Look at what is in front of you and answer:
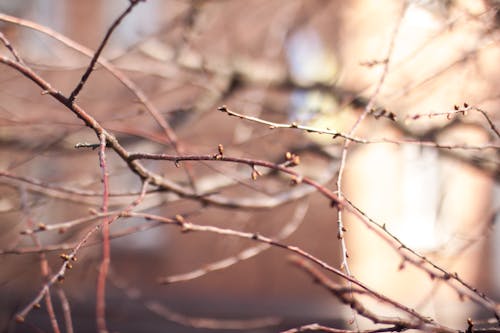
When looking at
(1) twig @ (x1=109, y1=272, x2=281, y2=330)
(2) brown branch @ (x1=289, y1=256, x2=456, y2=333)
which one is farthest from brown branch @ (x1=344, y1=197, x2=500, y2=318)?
(1) twig @ (x1=109, y1=272, x2=281, y2=330)

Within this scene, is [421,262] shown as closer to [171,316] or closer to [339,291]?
[339,291]

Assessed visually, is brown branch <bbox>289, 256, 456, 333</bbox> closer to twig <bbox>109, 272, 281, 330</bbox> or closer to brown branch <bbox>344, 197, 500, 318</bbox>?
brown branch <bbox>344, 197, 500, 318</bbox>

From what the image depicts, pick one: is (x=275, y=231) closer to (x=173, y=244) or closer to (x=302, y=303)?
(x=302, y=303)

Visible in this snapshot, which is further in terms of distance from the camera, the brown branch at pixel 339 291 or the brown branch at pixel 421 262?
the brown branch at pixel 421 262

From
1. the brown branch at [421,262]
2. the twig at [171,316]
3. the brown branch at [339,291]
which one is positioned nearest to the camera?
the brown branch at [339,291]

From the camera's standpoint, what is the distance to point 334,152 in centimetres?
360

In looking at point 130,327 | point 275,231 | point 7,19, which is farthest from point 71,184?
point 130,327

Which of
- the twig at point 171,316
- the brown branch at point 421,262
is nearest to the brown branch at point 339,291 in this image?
the brown branch at point 421,262

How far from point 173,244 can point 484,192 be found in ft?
15.3

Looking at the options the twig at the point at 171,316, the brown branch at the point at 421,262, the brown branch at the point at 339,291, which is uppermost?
the twig at the point at 171,316

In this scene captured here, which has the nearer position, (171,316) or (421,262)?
(421,262)

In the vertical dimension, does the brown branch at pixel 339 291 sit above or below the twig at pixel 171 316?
below

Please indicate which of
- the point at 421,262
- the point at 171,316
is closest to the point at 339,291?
the point at 421,262

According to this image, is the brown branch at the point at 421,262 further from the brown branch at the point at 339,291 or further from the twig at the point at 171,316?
the twig at the point at 171,316
